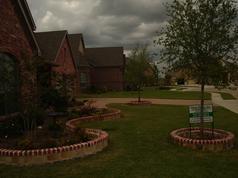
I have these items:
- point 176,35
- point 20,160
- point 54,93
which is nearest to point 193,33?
point 176,35

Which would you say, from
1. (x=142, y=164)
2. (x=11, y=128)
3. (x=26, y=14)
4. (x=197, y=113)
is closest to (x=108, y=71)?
(x=26, y=14)

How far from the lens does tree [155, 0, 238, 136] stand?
9344 millimetres

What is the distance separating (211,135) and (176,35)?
11.7 ft

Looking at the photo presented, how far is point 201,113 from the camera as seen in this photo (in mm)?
9883

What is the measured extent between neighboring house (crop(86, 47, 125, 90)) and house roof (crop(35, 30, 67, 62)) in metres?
14.1

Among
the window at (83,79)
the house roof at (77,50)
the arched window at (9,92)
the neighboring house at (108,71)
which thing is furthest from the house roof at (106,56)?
the arched window at (9,92)

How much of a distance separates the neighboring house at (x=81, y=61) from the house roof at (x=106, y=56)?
2.57 meters

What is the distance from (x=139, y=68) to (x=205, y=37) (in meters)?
14.9

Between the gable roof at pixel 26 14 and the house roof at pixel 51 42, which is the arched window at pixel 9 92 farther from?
the house roof at pixel 51 42

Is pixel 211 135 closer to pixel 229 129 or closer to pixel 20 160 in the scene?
pixel 229 129

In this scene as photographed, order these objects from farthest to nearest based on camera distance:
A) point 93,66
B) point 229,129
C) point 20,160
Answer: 1. point 93,66
2. point 229,129
3. point 20,160

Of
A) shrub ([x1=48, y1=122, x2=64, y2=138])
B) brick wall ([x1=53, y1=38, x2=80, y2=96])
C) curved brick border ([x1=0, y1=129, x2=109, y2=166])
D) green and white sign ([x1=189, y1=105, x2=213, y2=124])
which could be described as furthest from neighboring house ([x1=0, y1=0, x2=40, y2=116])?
brick wall ([x1=53, y1=38, x2=80, y2=96])

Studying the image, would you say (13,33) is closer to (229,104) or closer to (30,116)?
(30,116)

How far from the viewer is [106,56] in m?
43.1
